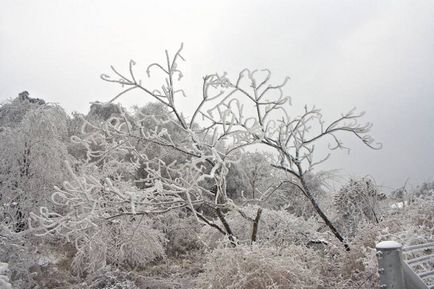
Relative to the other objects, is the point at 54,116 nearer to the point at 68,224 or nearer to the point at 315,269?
the point at 68,224

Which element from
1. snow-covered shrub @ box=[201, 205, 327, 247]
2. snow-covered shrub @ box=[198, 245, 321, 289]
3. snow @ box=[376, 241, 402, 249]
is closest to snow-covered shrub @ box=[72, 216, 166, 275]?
snow-covered shrub @ box=[201, 205, 327, 247]

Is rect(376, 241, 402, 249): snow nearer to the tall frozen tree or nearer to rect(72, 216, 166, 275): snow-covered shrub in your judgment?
rect(72, 216, 166, 275): snow-covered shrub

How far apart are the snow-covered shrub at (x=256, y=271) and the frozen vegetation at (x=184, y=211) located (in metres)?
0.01

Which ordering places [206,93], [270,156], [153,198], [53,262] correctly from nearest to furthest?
[153,198], [206,93], [270,156], [53,262]

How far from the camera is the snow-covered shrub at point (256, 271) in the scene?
442 cm

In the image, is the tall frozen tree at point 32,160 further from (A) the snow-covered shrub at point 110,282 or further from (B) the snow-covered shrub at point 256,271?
(B) the snow-covered shrub at point 256,271

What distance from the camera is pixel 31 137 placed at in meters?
12.1

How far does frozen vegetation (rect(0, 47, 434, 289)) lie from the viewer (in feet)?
15.2

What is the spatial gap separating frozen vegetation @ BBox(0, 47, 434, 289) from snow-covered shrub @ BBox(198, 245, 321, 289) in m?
0.01

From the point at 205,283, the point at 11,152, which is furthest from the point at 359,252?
the point at 11,152

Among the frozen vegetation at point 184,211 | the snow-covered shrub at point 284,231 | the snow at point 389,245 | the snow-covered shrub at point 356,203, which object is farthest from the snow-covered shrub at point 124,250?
the snow at point 389,245

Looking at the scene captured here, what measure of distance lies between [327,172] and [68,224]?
19.7 feet

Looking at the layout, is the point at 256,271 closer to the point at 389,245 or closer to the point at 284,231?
the point at 389,245

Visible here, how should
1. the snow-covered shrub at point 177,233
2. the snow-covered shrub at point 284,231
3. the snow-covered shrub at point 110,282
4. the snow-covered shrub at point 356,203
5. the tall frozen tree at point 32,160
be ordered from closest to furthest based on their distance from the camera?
the snow-covered shrub at point 284,231, the snow-covered shrub at point 356,203, the snow-covered shrub at point 110,282, the tall frozen tree at point 32,160, the snow-covered shrub at point 177,233
